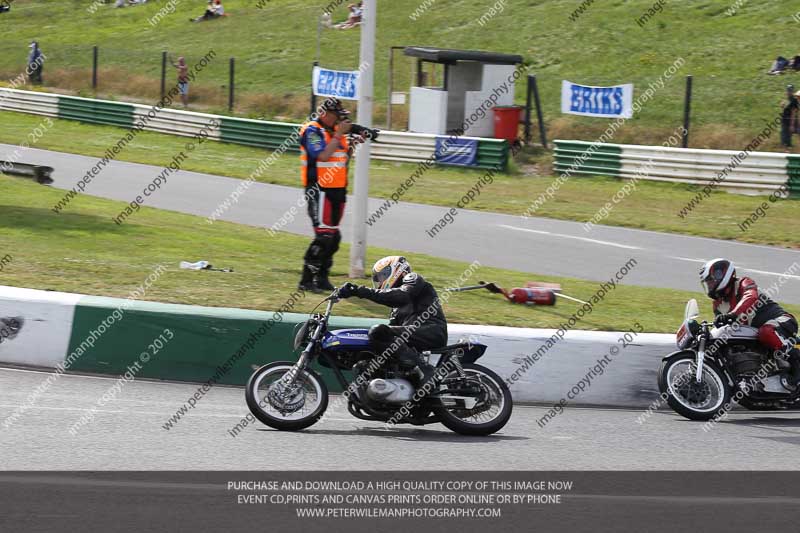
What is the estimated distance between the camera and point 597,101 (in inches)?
1171

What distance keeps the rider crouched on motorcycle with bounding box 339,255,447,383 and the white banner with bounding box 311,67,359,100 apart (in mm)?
24982

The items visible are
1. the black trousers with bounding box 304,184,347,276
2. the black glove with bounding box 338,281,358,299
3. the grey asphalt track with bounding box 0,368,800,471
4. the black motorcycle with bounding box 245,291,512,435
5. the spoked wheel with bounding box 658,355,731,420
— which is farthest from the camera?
the black trousers with bounding box 304,184,347,276

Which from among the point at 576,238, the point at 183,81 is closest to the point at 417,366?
the point at 576,238

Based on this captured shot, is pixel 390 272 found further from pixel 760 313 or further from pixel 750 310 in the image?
pixel 760 313

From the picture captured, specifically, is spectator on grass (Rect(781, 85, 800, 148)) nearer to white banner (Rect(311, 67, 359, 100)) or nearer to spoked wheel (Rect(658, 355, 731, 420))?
white banner (Rect(311, 67, 359, 100))

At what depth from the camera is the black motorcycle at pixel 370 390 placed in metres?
8.89

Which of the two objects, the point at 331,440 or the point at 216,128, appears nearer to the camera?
the point at 331,440

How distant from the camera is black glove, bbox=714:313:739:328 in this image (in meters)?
10.4

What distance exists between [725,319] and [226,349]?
470 cm

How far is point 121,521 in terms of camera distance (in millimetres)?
6262

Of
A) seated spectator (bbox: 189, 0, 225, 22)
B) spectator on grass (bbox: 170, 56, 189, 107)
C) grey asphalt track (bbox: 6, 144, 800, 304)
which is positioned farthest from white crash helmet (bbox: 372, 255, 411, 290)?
seated spectator (bbox: 189, 0, 225, 22)

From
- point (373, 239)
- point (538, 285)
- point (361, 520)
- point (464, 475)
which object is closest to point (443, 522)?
point (361, 520)

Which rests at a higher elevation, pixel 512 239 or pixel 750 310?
pixel 750 310

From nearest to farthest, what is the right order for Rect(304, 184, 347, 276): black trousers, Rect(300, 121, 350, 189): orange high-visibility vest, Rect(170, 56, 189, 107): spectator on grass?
1. Rect(300, 121, 350, 189): orange high-visibility vest
2. Rect(304, 184, 347, 276): black trousers
3. Rect(170, 56, 189, 107): spectator on grass
